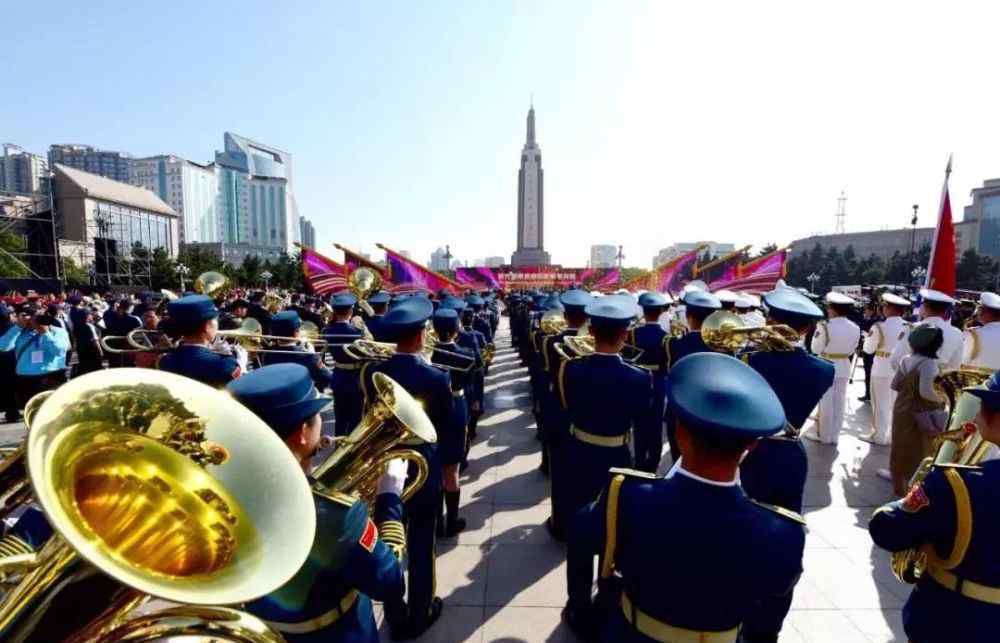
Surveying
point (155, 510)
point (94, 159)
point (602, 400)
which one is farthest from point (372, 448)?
point (94, 159)

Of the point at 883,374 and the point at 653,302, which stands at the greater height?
Answer: the point at 653,302

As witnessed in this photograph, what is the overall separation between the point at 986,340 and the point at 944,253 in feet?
10.4

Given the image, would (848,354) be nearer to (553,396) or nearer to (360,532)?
(553,396)

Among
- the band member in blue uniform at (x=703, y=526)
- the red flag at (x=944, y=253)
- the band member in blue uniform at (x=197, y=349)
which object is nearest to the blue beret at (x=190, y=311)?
the band member in blue uniform at (x=197, y=349)

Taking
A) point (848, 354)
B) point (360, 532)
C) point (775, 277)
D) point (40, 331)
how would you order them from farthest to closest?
1. point (775, 277)
2. point (40, 331)
3. point (848, 354)
4. point (360, 532)

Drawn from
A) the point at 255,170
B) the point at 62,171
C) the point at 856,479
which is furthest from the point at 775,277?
the point at 255,170

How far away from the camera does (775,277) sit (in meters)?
13.2

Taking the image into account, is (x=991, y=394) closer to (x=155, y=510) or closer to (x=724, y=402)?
(x=724, y=402)

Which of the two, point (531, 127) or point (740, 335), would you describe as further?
point (531, 127)

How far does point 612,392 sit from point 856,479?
439 centimetres

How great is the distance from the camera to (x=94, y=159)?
132250 mm

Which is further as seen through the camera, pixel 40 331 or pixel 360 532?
pixel 40 331

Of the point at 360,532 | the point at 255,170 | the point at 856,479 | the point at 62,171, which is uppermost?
the point at 255,170

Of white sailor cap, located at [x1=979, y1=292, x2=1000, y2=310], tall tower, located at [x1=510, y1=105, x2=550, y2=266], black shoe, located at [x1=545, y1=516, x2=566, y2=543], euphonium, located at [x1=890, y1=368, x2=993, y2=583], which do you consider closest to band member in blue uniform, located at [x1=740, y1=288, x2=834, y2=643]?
euphonium, located at [x1=890, y1=368, x2=993, y2=583]
